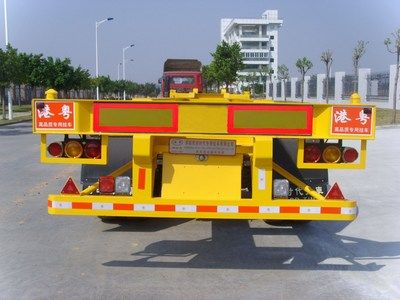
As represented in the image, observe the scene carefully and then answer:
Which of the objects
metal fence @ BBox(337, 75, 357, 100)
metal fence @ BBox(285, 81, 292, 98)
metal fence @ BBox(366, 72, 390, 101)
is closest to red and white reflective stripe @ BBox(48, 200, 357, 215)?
metal fence @ BBox(366, 72, 390, 101)

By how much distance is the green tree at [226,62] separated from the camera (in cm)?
4384

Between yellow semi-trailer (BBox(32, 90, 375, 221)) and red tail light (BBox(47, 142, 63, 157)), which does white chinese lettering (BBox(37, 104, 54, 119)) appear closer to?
yellow semi-trailer (BBox(32, 90, 375, 221))

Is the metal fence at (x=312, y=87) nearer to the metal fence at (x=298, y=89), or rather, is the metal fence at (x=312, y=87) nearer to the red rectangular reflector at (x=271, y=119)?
the metal fence at (x=298, y=89)

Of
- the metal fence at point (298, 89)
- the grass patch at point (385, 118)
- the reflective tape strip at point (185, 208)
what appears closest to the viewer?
the reflective tape strip at point (185, 208)

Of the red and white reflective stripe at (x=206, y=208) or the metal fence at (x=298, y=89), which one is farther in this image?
the metal fence at (x=298, y=89)

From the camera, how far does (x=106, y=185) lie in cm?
470

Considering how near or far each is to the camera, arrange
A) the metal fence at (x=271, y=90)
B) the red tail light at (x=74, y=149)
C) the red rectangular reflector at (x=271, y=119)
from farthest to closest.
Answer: the metal fence at (x=271, y=90) < the red tail light at (x=74, y=149) < the red rectangular reflector at (x=271, y=119)

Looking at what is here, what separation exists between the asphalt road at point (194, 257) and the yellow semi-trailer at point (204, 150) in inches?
24.6

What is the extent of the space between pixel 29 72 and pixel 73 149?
3512 cm

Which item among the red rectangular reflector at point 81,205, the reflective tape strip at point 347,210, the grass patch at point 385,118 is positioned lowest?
the grass patch at point 385,118

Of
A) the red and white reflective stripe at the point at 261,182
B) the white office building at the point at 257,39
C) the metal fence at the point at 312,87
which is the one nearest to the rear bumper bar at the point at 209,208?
the red and white reflective stripe at the point at 261,182

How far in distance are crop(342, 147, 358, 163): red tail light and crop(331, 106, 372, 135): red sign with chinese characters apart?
34 centimetres

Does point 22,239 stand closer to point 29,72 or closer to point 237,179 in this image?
point 237,179

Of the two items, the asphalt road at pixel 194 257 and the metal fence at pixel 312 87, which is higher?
the metal fence at pixel 312 87
